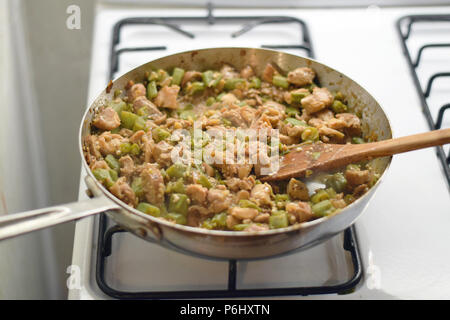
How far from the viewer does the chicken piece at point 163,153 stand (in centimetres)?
97

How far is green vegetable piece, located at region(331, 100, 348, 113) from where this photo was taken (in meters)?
1.10

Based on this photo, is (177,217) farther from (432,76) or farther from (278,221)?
(432,76)

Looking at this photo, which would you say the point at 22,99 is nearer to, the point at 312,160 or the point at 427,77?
the point at 312,160

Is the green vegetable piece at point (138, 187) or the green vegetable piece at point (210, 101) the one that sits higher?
the green vegetable piece at point (210, 101)

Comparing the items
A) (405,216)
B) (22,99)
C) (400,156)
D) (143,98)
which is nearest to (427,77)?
(400,156)

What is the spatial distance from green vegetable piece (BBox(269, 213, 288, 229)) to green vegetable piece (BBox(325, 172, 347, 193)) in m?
0.14

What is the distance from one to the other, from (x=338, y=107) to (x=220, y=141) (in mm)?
282

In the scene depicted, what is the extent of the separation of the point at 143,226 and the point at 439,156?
2.29 feet

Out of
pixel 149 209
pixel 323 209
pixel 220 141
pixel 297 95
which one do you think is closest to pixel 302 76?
pixel 297 95

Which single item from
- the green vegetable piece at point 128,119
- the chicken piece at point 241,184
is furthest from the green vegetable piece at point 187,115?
the chicken piece at point 241,184

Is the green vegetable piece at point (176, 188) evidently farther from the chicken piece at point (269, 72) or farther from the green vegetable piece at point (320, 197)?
the chicken piece at point (269, 72)

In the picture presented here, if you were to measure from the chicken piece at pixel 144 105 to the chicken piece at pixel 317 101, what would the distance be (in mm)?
325

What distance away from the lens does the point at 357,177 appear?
3.13 feet

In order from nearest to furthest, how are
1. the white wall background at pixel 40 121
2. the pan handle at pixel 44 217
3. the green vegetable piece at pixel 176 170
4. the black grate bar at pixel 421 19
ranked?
the pan handle at pixel 44 217, the green vegetable piece at pixel 176 170, the white wall background at pixel 40 121, the black grate bar at pixel 421 19
